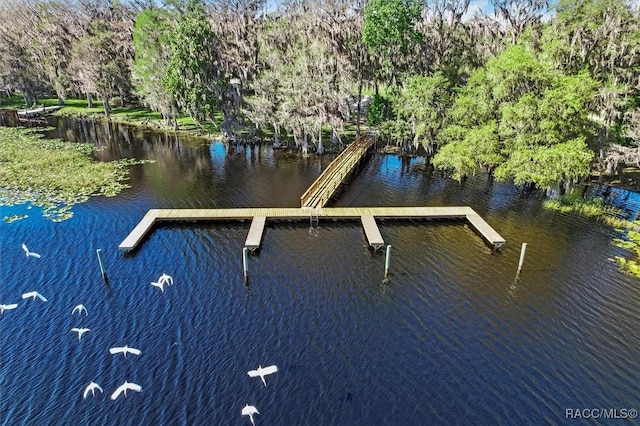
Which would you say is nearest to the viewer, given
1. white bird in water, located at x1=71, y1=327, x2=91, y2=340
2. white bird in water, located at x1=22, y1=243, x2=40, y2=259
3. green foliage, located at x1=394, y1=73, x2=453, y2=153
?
white bird in water, located at x1=71, y1=327, x2=91, y2=340

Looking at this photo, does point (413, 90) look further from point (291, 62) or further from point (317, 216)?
point (317, 216)

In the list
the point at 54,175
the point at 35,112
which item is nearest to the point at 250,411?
the point at 54,175

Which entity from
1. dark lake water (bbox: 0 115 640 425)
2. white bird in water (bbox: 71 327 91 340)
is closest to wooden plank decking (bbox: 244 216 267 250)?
dark lake water (bbox: 0 115 640 425)

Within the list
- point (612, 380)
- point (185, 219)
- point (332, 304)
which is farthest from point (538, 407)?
point (185, 219)

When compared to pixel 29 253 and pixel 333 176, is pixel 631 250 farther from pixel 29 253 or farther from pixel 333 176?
pixel 29 253

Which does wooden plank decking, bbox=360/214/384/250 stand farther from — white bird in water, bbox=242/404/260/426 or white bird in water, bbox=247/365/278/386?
white bird in water, bbox=242/404/260/426

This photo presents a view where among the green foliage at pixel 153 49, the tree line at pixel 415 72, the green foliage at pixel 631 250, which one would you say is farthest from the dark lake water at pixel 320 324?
the green foliage at pixel 153 49
